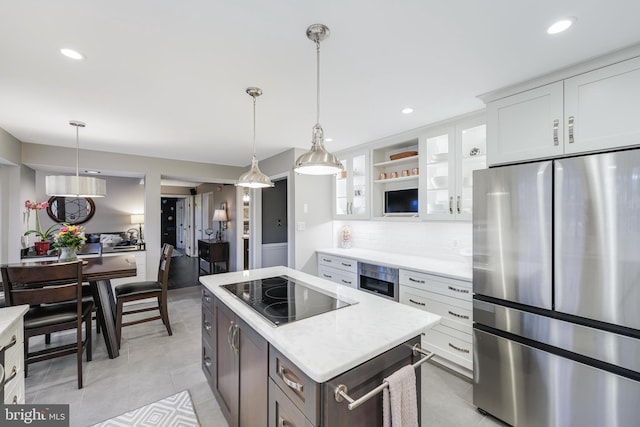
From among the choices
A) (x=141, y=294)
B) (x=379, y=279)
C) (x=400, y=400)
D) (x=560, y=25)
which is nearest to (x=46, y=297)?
(x=141, y=294)

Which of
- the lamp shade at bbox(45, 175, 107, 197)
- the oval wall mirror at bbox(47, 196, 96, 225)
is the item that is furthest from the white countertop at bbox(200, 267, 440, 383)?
the oval wall mirror at bbox(47, 196, 96, 225)

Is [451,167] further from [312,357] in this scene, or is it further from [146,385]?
[146,385]

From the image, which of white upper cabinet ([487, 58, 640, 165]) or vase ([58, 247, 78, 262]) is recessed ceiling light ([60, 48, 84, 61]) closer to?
vase ([58, 247, 78, 262])

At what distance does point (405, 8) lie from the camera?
1.31 metres

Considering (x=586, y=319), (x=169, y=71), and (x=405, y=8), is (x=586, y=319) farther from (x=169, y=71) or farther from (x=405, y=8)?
(x=169, y=71)

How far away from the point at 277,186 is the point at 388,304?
4.22 metres

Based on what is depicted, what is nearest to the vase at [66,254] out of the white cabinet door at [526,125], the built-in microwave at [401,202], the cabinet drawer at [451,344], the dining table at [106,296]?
the dining table at [106,296]

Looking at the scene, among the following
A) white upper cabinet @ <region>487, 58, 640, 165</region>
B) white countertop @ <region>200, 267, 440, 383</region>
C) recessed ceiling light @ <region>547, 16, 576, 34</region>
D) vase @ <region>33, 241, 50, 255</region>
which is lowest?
white countertop @ <region>200, 267, 440, 383</region>

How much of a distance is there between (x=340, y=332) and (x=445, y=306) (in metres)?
1.66

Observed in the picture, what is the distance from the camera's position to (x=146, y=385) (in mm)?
2344

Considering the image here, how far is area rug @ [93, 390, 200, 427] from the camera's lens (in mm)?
1902

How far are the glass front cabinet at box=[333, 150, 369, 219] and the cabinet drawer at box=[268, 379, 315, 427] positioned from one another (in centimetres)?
277

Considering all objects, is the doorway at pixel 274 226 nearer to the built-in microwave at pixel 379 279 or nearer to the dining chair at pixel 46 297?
the built-in microwave at pixel 379 279

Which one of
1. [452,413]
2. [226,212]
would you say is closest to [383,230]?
[452,413]
